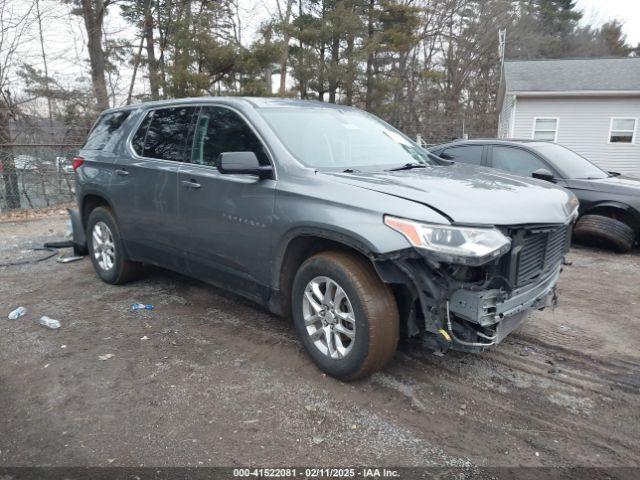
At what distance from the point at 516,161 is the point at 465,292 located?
16.9 feet

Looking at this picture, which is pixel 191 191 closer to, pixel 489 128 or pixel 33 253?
pixel 33 253

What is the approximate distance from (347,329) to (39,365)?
7.44ft

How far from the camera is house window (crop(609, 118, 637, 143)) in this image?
17.3 m

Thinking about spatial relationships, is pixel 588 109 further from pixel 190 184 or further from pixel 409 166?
pixel 190 184

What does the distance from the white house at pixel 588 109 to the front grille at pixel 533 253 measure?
16.3 metres

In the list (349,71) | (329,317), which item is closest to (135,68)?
(349,71)

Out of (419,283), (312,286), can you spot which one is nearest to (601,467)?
(419,283)

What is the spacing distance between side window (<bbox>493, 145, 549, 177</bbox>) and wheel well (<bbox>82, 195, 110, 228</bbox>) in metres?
5.43

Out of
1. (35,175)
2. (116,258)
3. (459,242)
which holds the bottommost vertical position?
(116,258)

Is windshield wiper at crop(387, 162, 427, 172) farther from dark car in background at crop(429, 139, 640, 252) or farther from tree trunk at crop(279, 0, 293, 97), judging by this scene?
tree trunk at crop(279, 0, 293, 97)

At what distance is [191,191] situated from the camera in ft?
13.1

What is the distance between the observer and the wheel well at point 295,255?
3242 millimetres

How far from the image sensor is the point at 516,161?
7.14 meters

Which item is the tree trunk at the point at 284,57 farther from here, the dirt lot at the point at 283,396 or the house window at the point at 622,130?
the dirt lot at the point at 283,396
